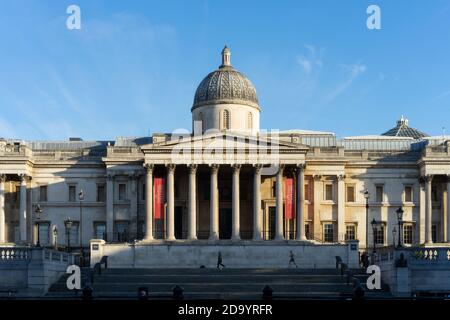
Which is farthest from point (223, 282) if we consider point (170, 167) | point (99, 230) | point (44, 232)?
point (44, 232)

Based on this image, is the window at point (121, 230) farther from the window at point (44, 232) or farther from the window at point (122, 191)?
the window at point (44, 232)

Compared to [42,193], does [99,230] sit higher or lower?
lower

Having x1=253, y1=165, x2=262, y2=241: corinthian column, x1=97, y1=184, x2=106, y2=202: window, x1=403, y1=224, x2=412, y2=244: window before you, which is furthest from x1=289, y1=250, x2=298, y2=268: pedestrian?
x1=97, y1=184, x2=106, y2=202: window

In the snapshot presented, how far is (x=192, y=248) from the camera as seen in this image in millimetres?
71688

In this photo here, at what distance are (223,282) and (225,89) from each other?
97.7ft

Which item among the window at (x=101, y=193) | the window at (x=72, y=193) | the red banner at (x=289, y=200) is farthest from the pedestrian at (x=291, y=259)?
the window at (x=72, y=193)

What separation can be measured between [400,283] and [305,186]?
29.3m

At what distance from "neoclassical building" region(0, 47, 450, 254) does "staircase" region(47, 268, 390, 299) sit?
47.7 ft

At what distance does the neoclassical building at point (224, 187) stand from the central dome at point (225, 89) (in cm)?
12

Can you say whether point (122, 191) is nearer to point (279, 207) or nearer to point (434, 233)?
point (279, 207)

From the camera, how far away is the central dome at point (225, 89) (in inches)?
3285

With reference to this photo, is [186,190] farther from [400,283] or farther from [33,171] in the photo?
[400,283]

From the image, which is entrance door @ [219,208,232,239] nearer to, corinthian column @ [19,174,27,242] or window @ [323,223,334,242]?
window @ [323,223,334,242]

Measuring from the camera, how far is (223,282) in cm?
5784
